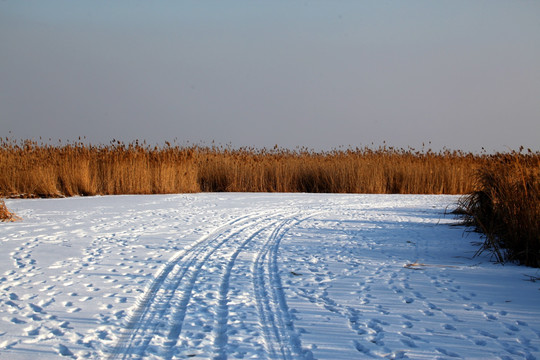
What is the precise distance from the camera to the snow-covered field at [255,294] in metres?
3.25

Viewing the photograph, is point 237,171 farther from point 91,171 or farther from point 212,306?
point 212,306

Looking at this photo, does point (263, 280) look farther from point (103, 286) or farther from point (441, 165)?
point (441, 165)

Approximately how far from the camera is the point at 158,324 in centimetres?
360

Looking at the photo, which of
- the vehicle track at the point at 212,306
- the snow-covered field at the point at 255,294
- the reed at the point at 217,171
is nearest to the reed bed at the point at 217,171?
the reed at the point at 217,171

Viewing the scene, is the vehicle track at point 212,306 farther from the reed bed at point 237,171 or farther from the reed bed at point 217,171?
the reed bed at point 217,171

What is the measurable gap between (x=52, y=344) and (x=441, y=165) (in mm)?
19797

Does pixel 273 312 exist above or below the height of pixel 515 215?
below

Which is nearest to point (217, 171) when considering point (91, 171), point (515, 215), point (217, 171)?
point (217, 171)

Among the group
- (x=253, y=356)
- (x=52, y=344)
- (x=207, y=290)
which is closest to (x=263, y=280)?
(x=207, y=290)

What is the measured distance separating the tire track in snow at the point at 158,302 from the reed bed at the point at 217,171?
968 centimetres

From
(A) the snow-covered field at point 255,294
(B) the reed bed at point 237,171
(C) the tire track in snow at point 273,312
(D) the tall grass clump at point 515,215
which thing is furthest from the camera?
(B) the reed bed at point 237,171

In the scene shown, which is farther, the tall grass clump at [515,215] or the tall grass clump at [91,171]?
the tall grass clump at [91,171]

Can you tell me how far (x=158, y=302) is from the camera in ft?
13.5

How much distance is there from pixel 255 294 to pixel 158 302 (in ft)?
2.99
